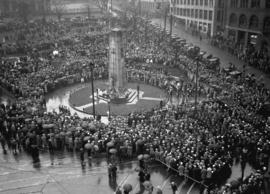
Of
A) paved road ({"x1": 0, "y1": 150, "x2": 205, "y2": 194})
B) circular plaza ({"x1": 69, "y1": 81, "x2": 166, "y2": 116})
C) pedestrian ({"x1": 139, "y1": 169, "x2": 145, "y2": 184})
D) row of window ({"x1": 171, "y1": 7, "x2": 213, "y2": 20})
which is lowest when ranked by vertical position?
paved road ({"x1": 0, "y1": 150, "x2": 205, "y2": 194})

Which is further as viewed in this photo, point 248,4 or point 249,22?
point 249,22

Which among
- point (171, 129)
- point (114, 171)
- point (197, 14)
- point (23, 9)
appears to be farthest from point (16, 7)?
point (114, 171)

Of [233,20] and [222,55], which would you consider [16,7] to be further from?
[222,55]

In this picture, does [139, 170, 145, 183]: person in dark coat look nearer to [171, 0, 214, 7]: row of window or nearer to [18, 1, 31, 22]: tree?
[171, 0, 214, 7]: row of window

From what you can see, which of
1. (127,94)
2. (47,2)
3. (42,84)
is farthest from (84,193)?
(47,2)

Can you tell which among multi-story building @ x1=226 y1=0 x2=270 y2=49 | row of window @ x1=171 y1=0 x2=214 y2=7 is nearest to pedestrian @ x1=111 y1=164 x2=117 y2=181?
multi-story building @ x1=226 y1=0 x2=270 y2=49

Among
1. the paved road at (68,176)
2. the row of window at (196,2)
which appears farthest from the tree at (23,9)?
the paved road at (68,176)
